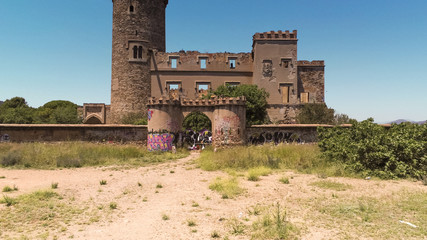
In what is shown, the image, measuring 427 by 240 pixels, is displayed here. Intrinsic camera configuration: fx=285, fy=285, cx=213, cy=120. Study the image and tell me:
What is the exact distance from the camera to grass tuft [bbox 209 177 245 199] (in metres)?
9.02

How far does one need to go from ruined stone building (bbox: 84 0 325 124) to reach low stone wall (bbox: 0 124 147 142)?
11.8 m

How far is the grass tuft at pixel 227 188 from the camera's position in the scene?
902 centimetres

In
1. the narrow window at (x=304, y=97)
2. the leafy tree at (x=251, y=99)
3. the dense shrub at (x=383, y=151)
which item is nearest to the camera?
the dense shrub at (x=383, y=151)

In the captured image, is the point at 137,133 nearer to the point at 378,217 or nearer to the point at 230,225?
the point at 230,225

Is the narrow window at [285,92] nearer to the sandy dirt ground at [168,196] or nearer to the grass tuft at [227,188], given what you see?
the sandy dirt ground at [168,196]

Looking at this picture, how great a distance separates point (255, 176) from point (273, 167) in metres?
2.74

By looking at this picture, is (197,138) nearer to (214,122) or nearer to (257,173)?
(214,122)

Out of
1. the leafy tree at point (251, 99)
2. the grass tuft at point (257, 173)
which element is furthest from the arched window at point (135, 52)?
the grass tuft at point (257, 173)

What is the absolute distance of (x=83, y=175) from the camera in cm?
1250

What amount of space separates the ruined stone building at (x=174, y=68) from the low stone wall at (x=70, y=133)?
1177 cm

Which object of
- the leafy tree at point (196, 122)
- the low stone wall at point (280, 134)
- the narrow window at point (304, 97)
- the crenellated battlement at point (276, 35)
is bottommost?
the low stone wall at point (280, 134)

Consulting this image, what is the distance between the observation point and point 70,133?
20203 millimetres

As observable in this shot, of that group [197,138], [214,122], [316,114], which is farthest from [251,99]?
[214,122]

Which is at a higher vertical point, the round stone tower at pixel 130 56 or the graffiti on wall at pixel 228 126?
the round stone tower at pixel 130 56
